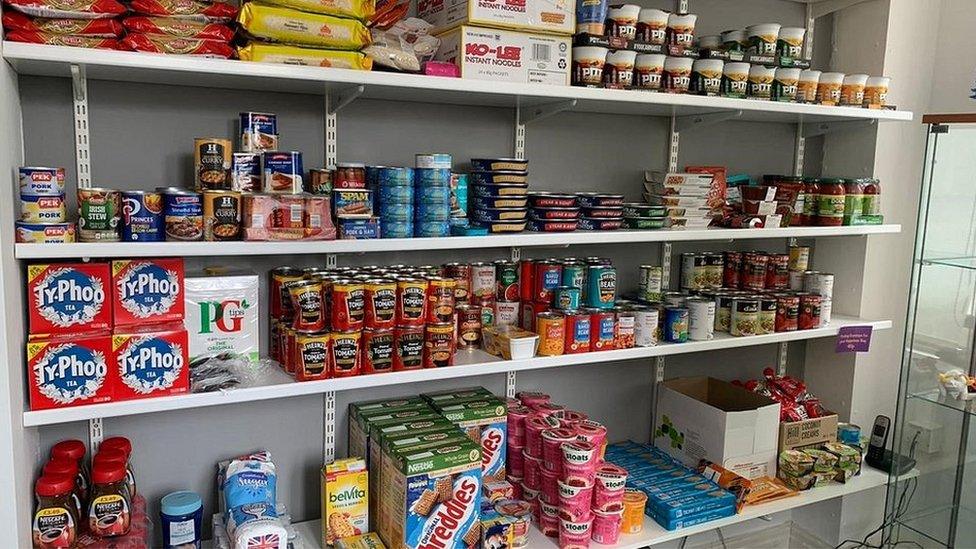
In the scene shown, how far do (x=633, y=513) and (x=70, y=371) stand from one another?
154 centimetres

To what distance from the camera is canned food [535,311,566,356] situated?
7.12ft

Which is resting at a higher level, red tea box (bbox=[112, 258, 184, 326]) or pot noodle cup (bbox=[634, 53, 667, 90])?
pot noodle cup (bbox=[634, 53, 667, 90])

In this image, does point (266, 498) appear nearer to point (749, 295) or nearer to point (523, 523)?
point (523, 523)

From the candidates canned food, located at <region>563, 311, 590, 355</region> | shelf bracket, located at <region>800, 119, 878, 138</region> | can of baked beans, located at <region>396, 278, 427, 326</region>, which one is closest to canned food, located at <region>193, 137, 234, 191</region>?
can of baked beans, located at <region>396, 278, 427, 326</region>

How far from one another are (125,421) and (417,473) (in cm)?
81

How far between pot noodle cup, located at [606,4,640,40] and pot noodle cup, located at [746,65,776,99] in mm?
470

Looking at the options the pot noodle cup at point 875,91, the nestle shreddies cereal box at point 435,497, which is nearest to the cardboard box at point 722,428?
the nestle shreddies cereal box at point 435,497

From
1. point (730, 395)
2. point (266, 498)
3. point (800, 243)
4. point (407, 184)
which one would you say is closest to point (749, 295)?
point (730, 395)

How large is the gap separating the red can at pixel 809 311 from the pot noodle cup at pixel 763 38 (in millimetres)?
872

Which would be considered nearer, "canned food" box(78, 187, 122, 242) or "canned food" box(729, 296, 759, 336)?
"canned food" box(78, 187, 122, 242)

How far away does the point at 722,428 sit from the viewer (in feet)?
7.73

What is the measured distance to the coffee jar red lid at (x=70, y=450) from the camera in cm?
172

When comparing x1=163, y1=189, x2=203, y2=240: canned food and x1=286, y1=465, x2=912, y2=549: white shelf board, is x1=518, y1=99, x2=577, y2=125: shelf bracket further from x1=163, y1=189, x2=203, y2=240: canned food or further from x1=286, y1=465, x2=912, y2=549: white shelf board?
x1=286, y1=465, x2=912, y2=549: white shelf board

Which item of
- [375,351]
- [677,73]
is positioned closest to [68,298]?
[375,351]
